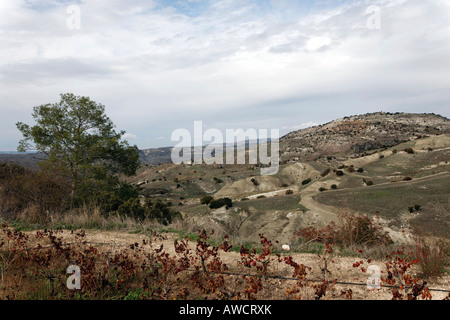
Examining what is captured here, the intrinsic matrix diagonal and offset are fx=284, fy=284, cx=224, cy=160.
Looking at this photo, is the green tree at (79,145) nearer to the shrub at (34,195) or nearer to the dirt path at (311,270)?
the shrub at (34,195)

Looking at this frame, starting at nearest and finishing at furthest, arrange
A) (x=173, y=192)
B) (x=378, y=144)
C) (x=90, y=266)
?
(x=90, y=266), (x=173, y=192), (x=378, y=144)

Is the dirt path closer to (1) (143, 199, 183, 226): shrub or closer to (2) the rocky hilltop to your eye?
(1) (143, 199, 183, 226): shrub

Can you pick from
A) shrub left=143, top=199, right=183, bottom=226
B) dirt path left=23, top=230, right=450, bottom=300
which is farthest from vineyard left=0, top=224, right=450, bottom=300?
shrub left=143, top=199, right=183, bottom=226

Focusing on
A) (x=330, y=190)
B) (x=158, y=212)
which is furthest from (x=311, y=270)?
(x=330, y=190)

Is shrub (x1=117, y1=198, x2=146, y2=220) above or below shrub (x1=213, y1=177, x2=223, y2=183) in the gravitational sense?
above

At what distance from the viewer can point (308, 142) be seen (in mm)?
106938

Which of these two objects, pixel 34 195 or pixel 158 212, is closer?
pixel 34 195

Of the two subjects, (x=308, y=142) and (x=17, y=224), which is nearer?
(x=17, y=224)

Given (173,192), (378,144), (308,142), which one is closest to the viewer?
(173,192)

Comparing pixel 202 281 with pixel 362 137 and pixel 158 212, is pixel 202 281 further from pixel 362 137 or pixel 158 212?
pixel 362 137

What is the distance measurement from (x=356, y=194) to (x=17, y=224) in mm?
30149

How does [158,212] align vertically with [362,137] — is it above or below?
below
